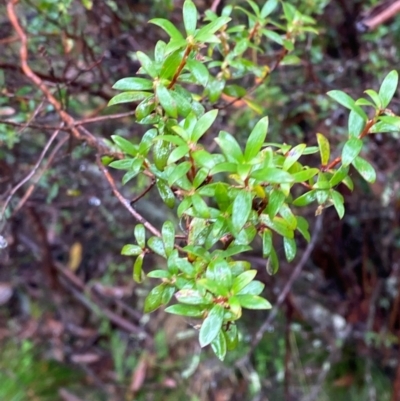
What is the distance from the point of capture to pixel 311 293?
1458 millimetres

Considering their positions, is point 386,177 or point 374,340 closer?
point 386,177

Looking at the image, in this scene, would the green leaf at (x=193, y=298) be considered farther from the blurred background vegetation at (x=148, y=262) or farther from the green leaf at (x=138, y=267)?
the blurred background vegetation at (x=148, y=262)

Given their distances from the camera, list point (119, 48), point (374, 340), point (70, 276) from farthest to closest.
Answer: point (70, 276) → point (374, 340) → point (119, 48)

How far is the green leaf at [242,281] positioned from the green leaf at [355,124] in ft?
0.56

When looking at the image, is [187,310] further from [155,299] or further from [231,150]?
[231,150]

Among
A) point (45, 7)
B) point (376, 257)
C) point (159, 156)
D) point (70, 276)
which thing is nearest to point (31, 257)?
point (70, 276)

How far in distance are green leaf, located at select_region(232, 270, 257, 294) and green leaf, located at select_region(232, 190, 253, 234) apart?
0.05m

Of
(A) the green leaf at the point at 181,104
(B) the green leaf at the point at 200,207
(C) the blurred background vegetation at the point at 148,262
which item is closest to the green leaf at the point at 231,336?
(B) the green leaf at the point at 200,207

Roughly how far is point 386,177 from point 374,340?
1.65 ft

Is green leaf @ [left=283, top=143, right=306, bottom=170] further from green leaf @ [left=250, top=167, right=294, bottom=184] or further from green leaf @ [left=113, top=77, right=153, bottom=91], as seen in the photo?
green leaf @ [left=113, top=77, right=153, bottom=91]

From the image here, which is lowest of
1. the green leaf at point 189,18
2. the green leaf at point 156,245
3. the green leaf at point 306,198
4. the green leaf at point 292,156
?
the green leaf at point 156,245

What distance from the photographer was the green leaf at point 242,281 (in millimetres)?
458

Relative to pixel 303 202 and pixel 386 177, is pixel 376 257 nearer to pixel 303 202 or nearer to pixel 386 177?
pixel 386 177

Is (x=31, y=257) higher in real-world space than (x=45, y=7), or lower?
lower
